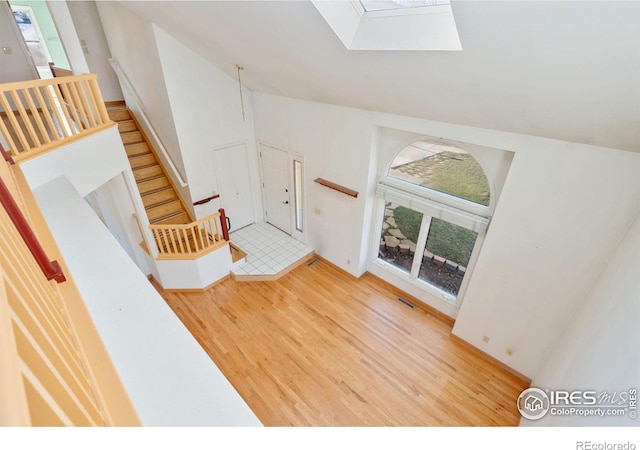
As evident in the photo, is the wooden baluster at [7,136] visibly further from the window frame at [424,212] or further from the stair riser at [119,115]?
the window frame at [424,212]

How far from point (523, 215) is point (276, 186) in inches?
169

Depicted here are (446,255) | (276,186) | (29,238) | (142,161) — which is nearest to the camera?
(29,238)

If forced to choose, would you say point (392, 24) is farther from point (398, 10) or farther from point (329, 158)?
point (329, 158)

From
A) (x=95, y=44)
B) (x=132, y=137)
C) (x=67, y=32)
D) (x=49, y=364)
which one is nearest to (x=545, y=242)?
(x=49, y=364)

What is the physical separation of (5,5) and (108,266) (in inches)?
251

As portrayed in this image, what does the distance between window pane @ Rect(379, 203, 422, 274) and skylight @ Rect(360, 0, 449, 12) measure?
2862 mm

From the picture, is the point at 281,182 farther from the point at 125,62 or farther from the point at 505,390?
the point at 505,390

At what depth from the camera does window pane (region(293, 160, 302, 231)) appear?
5449 millimetres

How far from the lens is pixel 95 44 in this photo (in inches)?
229

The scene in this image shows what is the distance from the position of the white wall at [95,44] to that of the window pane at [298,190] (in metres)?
4.26

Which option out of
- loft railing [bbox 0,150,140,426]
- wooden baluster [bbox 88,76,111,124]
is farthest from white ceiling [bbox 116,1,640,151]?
loft railing [bbox 0,150,140,426]

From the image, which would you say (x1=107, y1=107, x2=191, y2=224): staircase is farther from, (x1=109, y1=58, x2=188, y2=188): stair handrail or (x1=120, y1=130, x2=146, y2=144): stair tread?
(x1=109, y1=58, x2=188, y2=188): stair handrail

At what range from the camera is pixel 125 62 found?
535 centimetres

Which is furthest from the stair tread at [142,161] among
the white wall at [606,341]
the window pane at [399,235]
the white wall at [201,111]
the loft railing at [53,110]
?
the white wall at [606,341]
